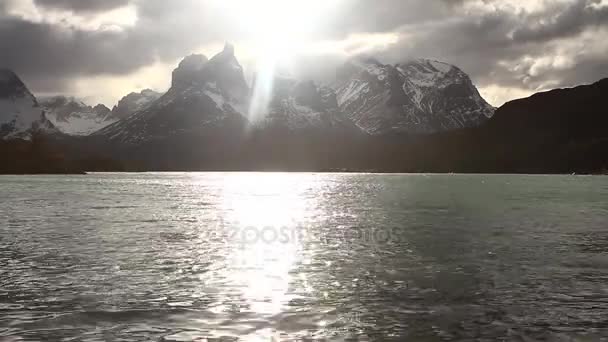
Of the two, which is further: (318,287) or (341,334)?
(318,287)

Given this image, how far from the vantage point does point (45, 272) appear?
38.1 m

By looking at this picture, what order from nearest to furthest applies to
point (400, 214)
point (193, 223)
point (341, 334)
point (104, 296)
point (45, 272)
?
point (341, 334) → point (104, 296) → point (45, 272) → point (193, 223) → point (400, 214)

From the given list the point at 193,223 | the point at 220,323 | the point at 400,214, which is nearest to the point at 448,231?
the point at 400,214

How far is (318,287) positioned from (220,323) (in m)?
9.48

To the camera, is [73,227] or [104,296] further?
[73,227]

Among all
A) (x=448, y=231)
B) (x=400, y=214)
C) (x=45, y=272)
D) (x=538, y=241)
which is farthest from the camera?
(x=400, y=214)

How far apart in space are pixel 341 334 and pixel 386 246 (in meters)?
29.6

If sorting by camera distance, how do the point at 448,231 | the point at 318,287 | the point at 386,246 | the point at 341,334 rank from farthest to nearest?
the point at 448,231
the point at 386,246
the point at 318,287
the point at 341,334

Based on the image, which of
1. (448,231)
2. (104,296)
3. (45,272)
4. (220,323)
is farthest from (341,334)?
(448,231)

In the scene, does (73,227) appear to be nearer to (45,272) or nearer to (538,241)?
(45,272)

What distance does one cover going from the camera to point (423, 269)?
40125 millimetres

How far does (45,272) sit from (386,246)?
2844cm

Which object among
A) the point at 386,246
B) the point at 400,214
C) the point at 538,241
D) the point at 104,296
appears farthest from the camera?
the point at 400,214

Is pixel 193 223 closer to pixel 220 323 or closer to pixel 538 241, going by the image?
pixel 538 241
